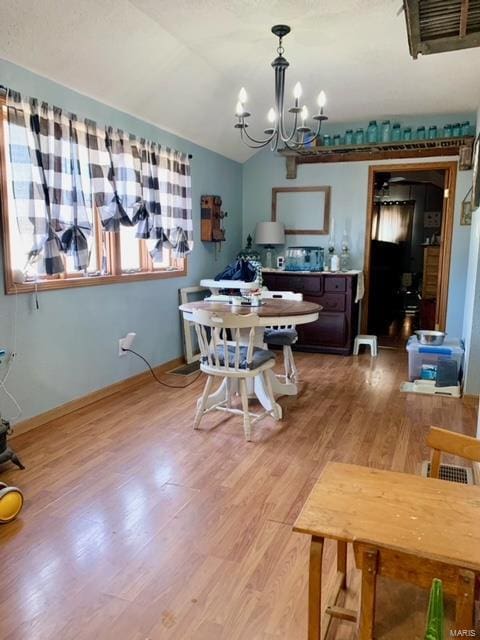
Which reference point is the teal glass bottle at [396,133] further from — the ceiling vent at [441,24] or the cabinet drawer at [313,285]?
the ceiling vent at [441,24]

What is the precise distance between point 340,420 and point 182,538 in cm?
164

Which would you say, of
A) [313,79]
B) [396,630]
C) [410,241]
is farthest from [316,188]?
[396,630]

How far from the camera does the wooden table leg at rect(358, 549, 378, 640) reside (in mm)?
911

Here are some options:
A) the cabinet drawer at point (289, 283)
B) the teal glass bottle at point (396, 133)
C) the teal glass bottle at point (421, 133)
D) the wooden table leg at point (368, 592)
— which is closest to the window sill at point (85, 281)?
the cabinet drawer at point (289, 283)

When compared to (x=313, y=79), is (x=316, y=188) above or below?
below

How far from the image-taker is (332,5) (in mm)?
2715

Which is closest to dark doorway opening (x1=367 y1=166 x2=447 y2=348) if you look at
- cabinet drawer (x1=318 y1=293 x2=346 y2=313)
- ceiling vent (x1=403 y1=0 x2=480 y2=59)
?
cabinet drawer (x1=318 y1=293 x2=346 y2=313)

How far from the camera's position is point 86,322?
3.37 metres

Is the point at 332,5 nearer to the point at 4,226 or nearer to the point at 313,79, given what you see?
the point at 313,79

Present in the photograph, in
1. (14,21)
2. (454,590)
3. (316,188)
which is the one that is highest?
(14,21)

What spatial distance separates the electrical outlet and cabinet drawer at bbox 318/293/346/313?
2210 millimetres

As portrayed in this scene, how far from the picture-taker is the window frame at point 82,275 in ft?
8.74

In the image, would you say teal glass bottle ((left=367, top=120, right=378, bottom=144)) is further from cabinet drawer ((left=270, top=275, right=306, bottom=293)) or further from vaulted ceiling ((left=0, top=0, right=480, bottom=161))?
cabinet drawer ((left=270, top=275, right=306, bottom=293))

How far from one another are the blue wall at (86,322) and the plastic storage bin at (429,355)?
2.19 m
